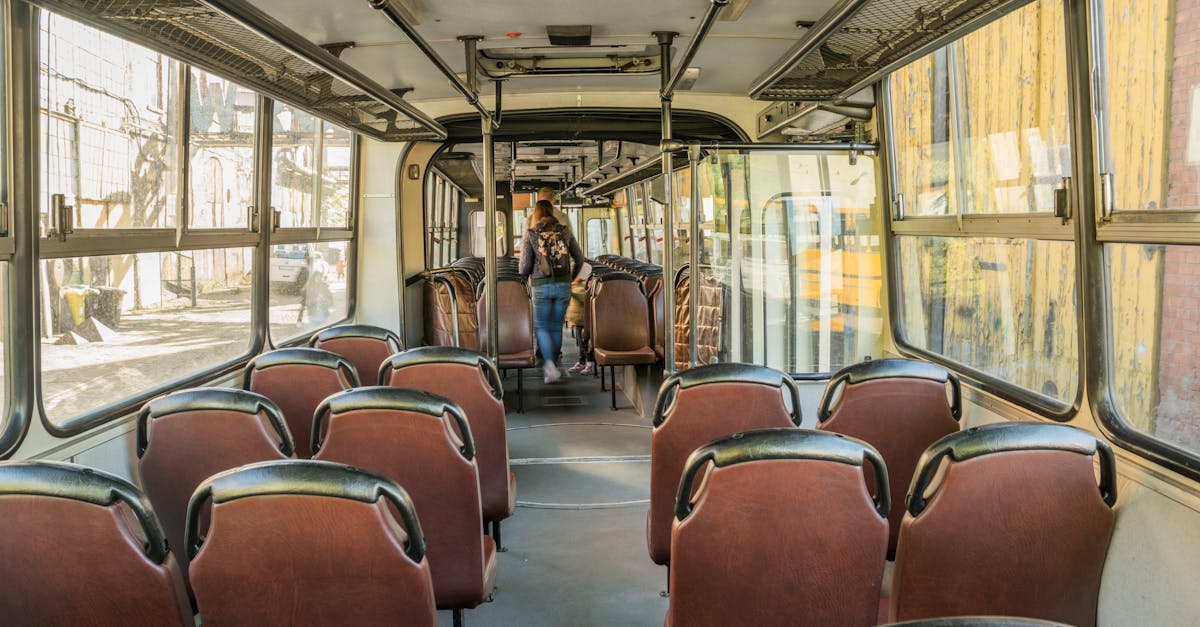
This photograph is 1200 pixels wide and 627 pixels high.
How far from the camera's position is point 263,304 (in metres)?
5.66

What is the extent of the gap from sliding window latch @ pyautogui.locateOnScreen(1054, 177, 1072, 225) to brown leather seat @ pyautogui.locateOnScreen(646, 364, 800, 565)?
3.73 ft

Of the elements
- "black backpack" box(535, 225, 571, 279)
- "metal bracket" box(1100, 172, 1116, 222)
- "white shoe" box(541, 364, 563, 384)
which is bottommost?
"white shoe" box(541, 364, 563, 384)

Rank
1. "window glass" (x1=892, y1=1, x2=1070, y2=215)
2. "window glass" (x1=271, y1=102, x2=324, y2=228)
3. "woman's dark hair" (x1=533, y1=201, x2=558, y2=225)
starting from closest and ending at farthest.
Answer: "window glass" (x1=892, y1=1, x2=1070, y2=215) < "window glass" (x1=271, y1=102, x2=324, y2=228) < "woman's dark hair" (x1=533, y1=201, x2=558, y2=225)

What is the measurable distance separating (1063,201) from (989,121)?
0.99 meters

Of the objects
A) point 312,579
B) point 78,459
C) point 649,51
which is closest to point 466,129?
point 649,51

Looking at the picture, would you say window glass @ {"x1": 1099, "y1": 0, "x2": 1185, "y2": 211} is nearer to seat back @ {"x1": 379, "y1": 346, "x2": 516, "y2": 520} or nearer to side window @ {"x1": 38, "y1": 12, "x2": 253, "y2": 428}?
seat back @ {"x1": 379, "y1": 346, "x2": 516, "y2": 520}

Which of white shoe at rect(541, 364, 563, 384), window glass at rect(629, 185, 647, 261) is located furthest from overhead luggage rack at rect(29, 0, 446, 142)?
window glass at rect(629, 185, 647, 261)

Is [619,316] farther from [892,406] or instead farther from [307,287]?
[892,406]

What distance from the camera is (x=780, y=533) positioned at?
2.07m

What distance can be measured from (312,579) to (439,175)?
11.8 m

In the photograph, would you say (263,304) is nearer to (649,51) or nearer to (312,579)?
(649,51)

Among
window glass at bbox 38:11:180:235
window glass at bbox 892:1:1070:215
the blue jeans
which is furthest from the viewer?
the blue jeans

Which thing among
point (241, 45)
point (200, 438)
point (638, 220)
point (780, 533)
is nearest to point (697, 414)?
point (780, 533)

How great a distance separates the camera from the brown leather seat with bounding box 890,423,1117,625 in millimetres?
2168
